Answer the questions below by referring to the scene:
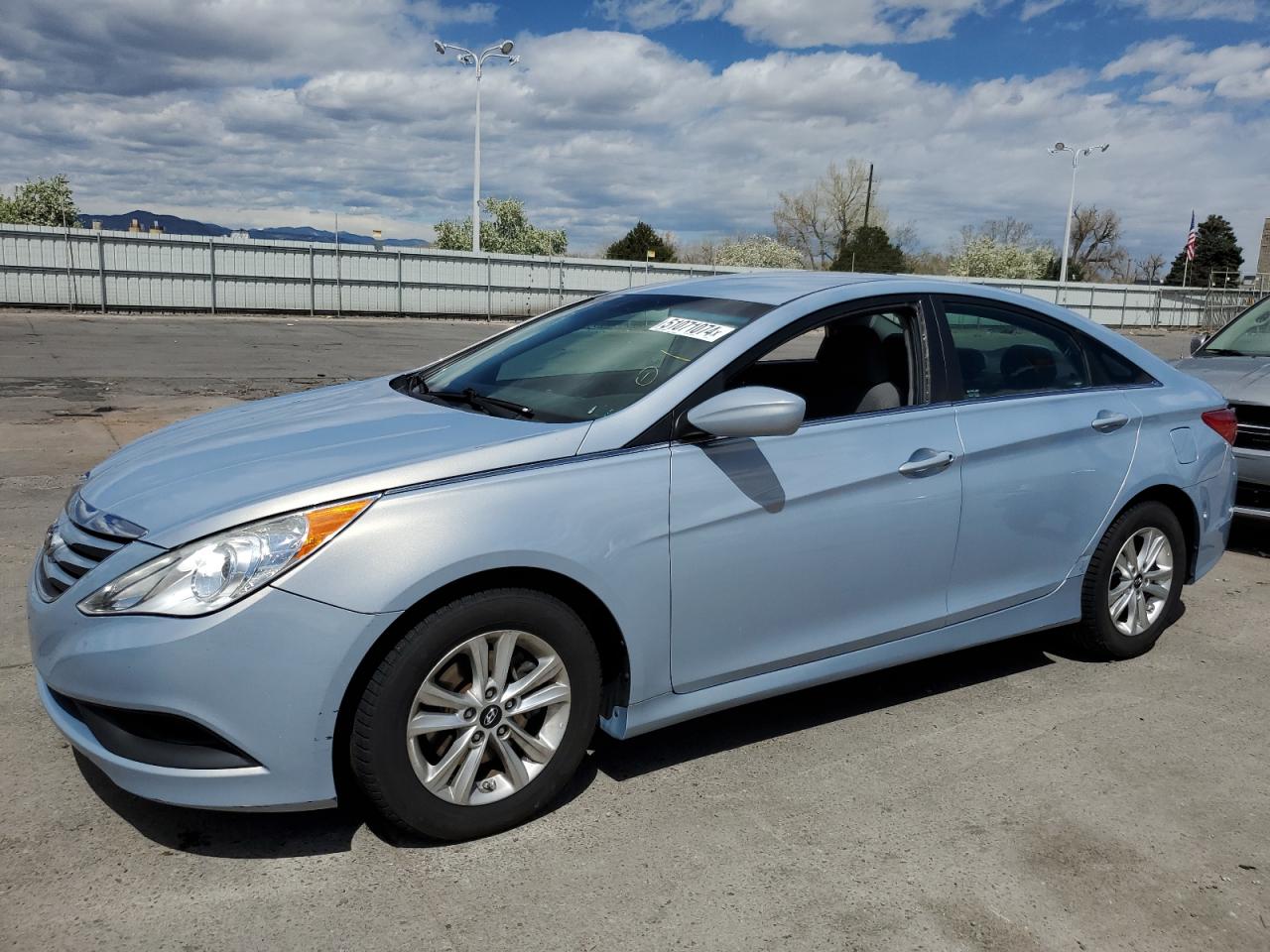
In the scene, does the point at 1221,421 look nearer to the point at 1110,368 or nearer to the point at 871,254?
the point at 1110,368

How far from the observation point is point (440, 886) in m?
2.71

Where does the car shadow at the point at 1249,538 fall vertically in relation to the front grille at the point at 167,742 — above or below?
below

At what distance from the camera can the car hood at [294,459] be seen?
8.80ft

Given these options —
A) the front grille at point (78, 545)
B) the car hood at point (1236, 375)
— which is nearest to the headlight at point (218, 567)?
the front grille at point (78, 545)

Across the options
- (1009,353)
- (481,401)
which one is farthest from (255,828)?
(1009,353)

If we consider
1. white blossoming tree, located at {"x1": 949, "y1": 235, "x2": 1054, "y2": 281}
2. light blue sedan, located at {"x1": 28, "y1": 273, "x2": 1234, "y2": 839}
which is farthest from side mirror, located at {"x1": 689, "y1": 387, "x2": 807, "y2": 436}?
white blossoming tree, located at {"x1": 949, "y1": 235, "x2": 1054, "y2": 281}

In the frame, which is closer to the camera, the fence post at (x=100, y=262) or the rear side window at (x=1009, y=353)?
the rear side window at (x=1009, y=353)

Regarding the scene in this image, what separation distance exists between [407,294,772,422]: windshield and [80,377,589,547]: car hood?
209 mm

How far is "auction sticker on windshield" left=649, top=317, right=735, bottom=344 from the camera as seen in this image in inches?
135

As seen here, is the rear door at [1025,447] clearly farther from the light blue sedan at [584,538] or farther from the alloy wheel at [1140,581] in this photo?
the alloy wheel at [1140,581]

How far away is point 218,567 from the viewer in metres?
2.56

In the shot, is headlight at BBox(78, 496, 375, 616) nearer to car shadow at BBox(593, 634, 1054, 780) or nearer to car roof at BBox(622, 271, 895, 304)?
car shadow at BBox(593, 634, 1054, 780)

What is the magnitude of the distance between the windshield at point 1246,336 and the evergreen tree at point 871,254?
46835 mm

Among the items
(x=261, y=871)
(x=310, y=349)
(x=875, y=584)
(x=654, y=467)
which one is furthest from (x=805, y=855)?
(x=310, y=349)
